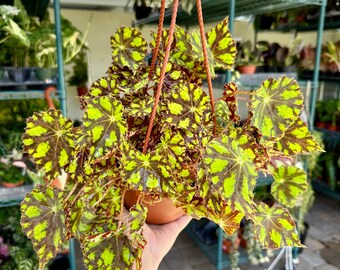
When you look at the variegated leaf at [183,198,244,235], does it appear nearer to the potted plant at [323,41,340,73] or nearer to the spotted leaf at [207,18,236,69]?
the spotted leaf at [207,18,236,69]

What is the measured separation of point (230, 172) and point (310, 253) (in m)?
2.02

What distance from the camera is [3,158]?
4.62 ft

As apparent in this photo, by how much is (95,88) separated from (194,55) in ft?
0.61

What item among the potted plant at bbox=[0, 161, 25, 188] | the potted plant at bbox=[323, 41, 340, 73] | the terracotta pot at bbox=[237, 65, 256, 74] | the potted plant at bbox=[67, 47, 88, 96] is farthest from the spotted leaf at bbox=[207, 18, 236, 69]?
the potted plant at bbox=[67, 47, 88, 96]

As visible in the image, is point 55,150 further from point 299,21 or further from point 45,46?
point 299,21

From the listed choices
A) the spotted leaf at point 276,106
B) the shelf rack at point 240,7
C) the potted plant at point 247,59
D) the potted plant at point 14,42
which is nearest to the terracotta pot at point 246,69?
the potted plant at point 247,59

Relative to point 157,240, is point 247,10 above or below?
above

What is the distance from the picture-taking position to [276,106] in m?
0.47

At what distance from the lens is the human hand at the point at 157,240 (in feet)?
1.80

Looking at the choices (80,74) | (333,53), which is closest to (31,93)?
(80,74)

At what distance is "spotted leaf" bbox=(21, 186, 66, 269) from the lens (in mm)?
441

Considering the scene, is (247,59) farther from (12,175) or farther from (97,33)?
(97,33)

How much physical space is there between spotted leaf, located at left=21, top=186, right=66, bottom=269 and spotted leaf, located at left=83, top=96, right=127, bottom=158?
4.4 inches

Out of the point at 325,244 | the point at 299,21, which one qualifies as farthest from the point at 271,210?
the point at 299,21
